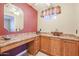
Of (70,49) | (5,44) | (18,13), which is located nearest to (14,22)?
(18,13)

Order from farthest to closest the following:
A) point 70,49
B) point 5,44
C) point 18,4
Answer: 1. point 70,49
2. point 18,4
3. point 5,44

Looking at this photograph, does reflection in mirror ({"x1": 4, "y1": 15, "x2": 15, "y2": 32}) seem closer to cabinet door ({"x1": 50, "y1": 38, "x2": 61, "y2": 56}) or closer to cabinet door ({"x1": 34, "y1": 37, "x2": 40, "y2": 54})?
cabinet door ({"x1": 34, "y1": 37, "x2": 40, "y2": 54})

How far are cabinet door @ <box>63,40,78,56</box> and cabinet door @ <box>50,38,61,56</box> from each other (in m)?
0.09

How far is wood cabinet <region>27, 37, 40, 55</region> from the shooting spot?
1866 millimetres

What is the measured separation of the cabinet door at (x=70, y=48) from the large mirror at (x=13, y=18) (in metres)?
0.80

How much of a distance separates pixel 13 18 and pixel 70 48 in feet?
3.54

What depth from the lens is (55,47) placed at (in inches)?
75.4

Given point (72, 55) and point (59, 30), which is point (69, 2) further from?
point (72, 55)

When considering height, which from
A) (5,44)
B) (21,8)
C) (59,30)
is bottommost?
(5,44)

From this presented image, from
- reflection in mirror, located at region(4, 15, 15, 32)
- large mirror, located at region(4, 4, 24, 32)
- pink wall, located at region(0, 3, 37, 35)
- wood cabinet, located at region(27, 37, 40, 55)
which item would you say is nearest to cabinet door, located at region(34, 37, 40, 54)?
wood cabinet, located at region(27, 37, 40, 55)

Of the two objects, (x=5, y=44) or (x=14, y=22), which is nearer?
(x=5, y=44)

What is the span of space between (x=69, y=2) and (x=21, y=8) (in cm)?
77

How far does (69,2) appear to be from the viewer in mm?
1812

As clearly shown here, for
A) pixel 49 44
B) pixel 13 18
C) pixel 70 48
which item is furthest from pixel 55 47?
pixel 13 18
